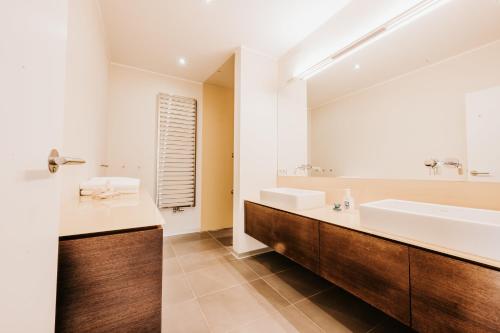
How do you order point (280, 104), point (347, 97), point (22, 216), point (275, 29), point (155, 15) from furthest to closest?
1. point (280, 104)
2. point (275, 29)
3. point (155, 15)
4. point (347, 97)
5. point (22, 216)

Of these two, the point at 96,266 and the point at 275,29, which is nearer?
the point at 96,266

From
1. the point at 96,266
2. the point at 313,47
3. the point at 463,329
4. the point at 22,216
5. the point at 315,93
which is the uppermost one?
the point at 313,47

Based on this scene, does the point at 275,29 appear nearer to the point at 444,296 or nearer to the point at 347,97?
the point at 347,97

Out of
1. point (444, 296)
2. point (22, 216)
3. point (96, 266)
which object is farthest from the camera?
point (444, 296)

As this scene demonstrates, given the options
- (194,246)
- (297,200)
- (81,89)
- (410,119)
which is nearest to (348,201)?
(297,200)

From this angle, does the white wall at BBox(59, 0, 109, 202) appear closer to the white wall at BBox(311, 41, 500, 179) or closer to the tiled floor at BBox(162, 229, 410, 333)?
the tiled floor at BBox(162, 229, 410, 333)

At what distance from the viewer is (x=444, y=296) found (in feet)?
2.62

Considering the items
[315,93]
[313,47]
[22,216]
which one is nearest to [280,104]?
[315,93]

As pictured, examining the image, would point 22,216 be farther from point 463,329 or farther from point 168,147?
point 168,147

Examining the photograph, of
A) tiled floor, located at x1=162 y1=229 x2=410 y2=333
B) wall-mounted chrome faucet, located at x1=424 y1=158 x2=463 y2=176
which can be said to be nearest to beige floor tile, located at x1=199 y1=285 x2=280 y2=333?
tiled floor, located at x1=162 y1=229 x2=410 y2=333

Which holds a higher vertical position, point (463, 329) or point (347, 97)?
point (347, 97)

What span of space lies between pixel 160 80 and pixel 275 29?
1.89 meters

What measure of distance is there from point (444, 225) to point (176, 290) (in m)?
1.84

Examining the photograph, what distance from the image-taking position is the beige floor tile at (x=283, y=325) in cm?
127
